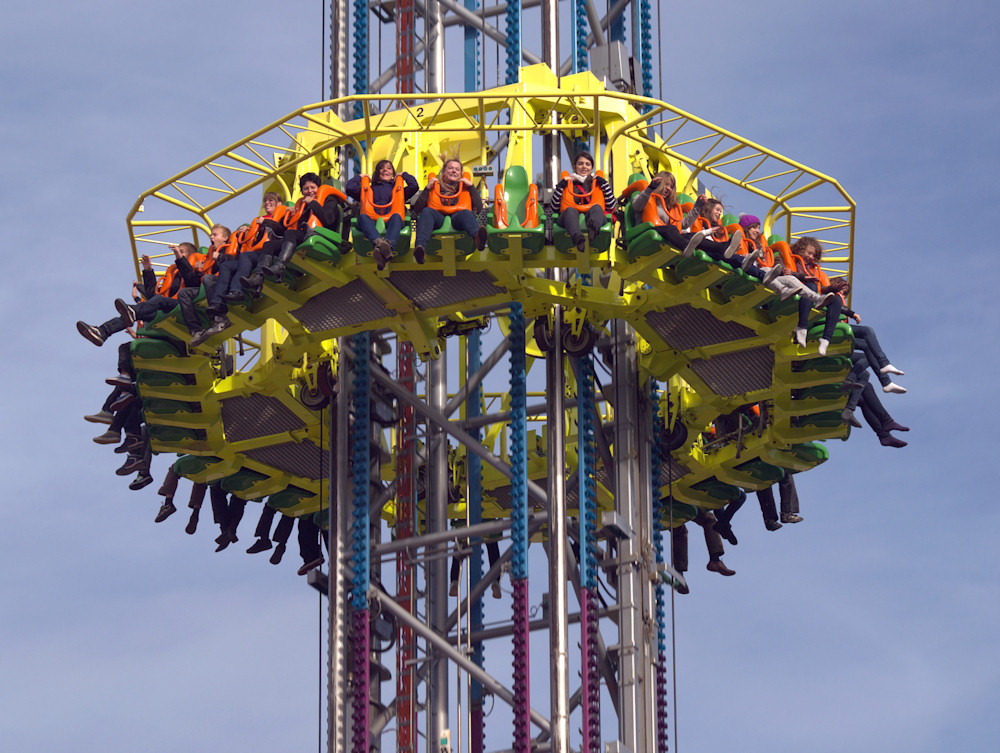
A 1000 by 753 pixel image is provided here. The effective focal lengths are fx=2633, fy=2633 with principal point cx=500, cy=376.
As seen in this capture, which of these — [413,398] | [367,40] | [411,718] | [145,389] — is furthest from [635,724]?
[367,40]

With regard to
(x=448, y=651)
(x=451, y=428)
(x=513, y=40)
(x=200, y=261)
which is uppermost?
(x=513, y=40)

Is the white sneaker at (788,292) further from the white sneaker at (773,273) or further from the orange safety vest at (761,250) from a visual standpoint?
the orange safety vest at (761,250)

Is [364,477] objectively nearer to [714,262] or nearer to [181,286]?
[181,286]

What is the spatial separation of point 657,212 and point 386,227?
3921 mm

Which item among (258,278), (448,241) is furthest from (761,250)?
(258,278)

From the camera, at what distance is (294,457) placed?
4459 centimetres

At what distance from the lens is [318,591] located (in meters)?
42.1

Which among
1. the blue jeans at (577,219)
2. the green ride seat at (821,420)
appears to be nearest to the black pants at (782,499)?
the green ride seat at (821,420)

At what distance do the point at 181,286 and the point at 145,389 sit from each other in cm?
248

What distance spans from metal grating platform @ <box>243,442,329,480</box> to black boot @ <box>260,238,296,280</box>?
21.8ft

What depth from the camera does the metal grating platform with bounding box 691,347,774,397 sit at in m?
41.1

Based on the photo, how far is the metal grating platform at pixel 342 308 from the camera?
39.5 metres

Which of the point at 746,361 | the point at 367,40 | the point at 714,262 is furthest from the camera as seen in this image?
the point at 367,40

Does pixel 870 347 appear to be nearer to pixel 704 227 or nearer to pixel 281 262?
pixel 704 227
